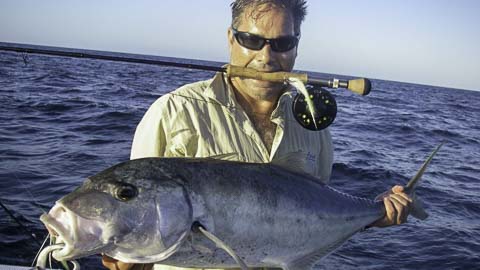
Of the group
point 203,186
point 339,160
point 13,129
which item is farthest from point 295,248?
point 13,129

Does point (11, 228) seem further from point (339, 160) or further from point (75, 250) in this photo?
point (339, 160)

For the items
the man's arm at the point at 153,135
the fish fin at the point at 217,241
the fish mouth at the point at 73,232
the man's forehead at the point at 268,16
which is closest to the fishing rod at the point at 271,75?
the man's forehead at the point at 268,16

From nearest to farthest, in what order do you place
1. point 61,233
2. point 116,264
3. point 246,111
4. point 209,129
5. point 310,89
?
point 61,233 < point 116,264 < point 209,129 < point 246,111 < point 310,89

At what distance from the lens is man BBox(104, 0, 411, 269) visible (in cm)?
346

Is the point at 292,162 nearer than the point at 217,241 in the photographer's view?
No

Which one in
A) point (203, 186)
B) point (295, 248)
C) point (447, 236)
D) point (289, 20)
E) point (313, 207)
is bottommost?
point (447, 236)

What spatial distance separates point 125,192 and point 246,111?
155 centimetres

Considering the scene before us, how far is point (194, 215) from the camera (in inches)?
102

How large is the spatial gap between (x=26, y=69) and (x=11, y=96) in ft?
55.6

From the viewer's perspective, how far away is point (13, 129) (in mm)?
13914

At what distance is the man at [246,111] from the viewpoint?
11.4 feet

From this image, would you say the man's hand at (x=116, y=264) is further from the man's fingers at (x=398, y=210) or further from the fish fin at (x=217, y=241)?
the man's fingers at (x=398, y=210)

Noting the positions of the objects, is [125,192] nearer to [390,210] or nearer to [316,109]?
[316,109]

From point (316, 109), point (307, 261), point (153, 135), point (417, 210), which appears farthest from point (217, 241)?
point (417, 210)
